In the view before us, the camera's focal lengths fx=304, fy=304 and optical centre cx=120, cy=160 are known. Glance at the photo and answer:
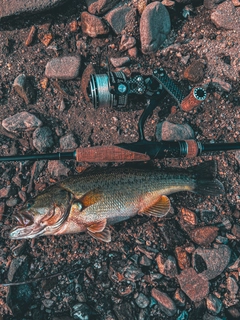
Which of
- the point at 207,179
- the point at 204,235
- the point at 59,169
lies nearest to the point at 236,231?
the point at 204,235

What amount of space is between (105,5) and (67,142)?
220cm

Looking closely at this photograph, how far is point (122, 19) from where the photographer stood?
4746 mm

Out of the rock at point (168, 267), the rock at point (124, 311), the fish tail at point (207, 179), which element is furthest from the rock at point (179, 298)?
the fish tail at point (207, 179)

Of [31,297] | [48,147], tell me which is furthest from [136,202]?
[31,297]

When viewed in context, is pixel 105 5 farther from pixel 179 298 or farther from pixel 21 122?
pixel 179 298

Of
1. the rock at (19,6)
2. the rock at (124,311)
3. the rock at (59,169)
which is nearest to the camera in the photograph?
the rock at (124,311)

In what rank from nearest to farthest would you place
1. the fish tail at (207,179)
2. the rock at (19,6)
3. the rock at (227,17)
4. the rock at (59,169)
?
the fish tail at (207,179) < the rock at (59,169) < the rock at (19,6) < the rock at (227,17)

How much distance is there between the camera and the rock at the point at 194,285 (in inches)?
168

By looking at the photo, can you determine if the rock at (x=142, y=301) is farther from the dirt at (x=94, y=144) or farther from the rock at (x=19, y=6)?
the rock at (x=19, y=6)

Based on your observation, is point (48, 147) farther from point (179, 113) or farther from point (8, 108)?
point (179, 113)

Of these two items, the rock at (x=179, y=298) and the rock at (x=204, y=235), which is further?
the rock at (x=204, y=235)

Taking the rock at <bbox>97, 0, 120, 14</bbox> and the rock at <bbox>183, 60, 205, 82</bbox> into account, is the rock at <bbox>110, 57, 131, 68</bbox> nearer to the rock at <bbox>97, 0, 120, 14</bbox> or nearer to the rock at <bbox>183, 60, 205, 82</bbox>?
the rock at <bbox>97, 0, 120, 14</bbox>

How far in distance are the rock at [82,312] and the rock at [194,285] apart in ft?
4.26

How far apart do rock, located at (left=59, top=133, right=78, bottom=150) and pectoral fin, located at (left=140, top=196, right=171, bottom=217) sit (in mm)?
1434
